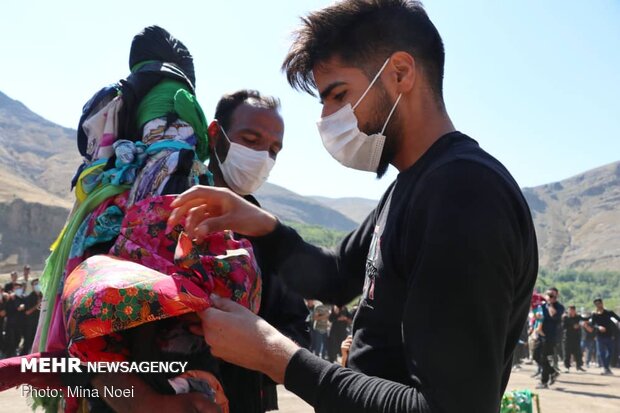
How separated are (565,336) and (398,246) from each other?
2098 cm

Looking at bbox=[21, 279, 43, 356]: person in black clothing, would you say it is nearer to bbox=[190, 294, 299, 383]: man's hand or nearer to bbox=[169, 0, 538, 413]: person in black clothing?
bbox=[169, 0, 538, 413]: person in black clothing

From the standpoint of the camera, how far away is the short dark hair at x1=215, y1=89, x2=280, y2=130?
3432mm

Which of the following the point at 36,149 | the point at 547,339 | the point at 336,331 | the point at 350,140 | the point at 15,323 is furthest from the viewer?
the point at 36,149

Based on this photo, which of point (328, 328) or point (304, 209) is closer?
point (328, 328)

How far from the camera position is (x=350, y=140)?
198 centimetres

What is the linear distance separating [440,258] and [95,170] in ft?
5.07

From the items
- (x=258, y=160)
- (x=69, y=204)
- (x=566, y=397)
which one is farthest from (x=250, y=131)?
(x=69, y=204)

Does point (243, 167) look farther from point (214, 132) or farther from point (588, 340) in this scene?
point (588, 340)

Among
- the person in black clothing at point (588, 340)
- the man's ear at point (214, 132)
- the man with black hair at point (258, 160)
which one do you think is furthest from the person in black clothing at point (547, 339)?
the man's ear at point (214, 132)

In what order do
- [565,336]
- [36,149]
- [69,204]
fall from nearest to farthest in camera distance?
[565,336] → [69,204] → [36,149]

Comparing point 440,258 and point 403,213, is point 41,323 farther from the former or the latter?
point 440,258

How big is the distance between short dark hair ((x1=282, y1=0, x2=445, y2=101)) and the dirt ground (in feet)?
26.9

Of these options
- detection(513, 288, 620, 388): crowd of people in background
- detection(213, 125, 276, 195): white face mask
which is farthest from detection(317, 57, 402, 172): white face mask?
detection(513, 288, 620, 388): crowd of people in background
